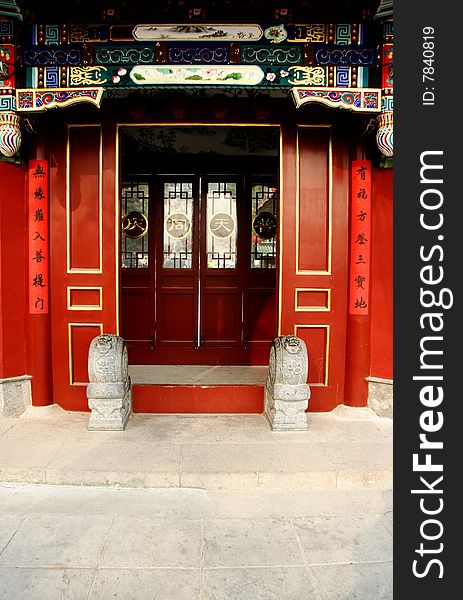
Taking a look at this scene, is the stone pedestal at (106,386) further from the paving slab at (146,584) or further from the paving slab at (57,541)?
the paving slab at (146,584)

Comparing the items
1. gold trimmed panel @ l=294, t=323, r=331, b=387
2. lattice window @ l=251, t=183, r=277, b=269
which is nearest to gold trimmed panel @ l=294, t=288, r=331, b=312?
gold trimmed panel @ l=294, t=323, r=331, b=387

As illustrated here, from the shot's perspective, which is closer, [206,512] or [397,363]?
[397,363]

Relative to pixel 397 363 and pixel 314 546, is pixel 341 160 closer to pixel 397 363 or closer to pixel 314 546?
pixel 314 546

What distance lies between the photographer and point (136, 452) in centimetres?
427

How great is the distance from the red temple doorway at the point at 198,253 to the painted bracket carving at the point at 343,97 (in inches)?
94.6

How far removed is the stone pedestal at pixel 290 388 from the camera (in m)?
4.75

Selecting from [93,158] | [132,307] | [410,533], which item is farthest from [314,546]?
[132,307]

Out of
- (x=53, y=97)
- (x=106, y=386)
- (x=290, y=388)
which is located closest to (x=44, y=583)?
(x=106, y=386)

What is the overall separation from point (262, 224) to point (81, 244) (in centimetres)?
292

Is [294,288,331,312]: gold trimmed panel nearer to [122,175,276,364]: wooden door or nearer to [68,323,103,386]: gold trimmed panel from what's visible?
[122,175,276,364]: wooden door

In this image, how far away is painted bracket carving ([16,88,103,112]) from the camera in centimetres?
467

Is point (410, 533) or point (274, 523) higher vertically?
point (410, 533)

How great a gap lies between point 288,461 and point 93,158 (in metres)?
3.79

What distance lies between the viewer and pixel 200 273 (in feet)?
23.6
